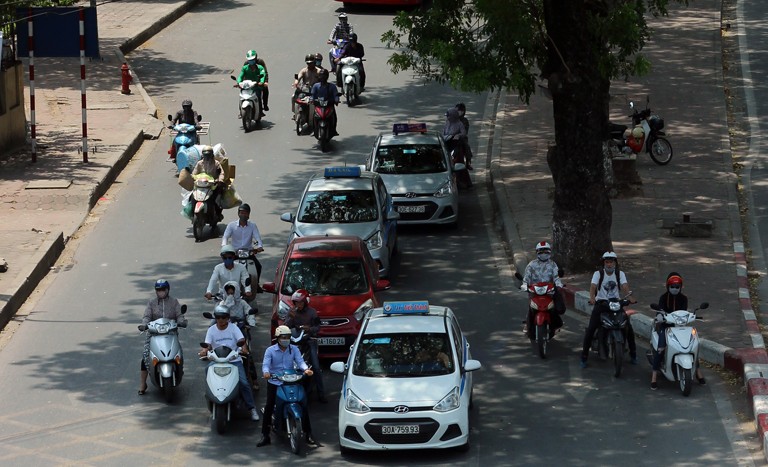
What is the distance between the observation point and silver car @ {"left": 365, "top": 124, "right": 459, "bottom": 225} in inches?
984

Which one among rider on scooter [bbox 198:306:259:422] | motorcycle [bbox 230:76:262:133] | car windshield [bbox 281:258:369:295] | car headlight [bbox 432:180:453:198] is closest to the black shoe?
rider on scooter [bbox 198:306:259:422]

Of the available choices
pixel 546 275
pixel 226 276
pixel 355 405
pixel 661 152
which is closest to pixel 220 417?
pixel 355 405

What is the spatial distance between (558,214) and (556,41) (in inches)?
108

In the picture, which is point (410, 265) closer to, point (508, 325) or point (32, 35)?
point (508, 325)

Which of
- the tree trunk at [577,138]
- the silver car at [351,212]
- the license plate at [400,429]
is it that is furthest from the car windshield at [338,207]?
the license plate at [400,429]

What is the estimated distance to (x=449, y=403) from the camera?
611 inches

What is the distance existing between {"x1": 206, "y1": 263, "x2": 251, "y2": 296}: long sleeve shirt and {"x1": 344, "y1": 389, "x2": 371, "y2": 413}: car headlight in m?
3.72

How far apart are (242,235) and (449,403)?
667 centimetres

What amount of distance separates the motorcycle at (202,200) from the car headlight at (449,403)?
31.0 feet

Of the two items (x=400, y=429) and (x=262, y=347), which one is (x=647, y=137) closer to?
(x=262, y=347)

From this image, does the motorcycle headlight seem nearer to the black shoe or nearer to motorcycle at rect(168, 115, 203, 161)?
the black shoe

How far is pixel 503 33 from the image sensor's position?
21453 mm

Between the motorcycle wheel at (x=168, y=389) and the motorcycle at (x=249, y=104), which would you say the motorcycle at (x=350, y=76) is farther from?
the motorcycle wheel at (x=168, y=389)

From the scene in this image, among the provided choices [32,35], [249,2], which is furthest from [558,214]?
[249,2]
